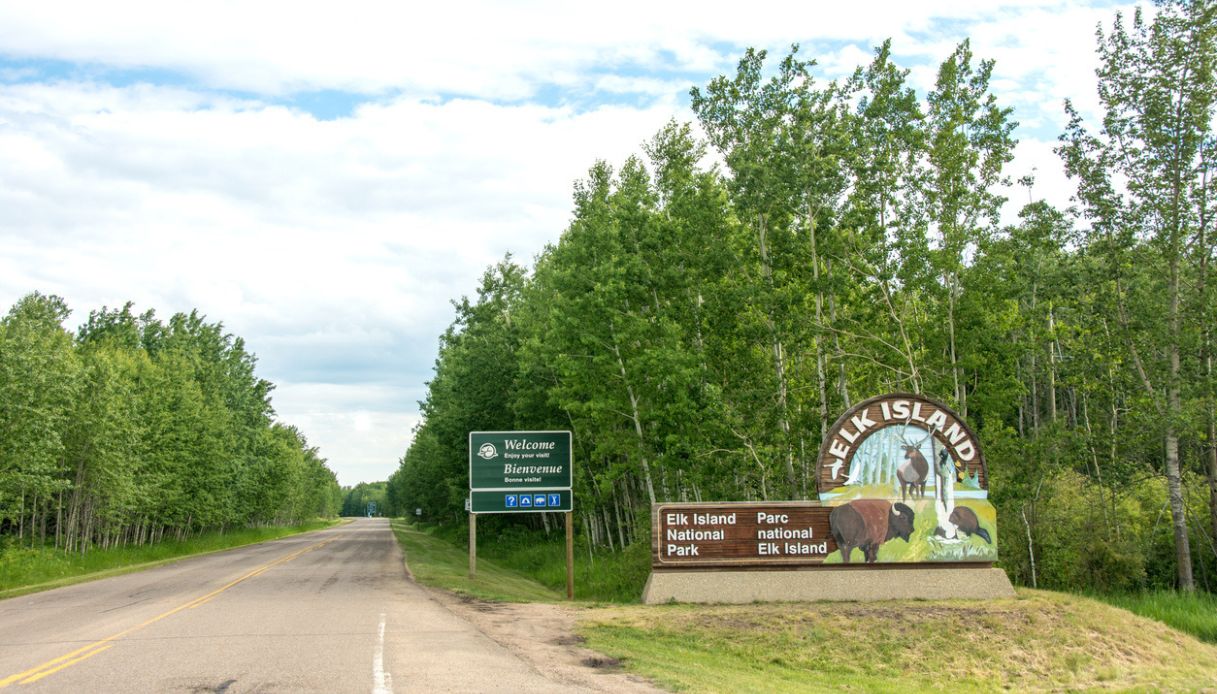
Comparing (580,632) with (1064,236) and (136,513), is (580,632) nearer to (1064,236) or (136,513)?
(1064,236)

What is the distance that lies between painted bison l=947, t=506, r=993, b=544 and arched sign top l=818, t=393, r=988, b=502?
58 cm

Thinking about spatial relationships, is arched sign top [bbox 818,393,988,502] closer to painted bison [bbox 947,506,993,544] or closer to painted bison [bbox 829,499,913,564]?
painted bison [bbox 829,499,913,564]

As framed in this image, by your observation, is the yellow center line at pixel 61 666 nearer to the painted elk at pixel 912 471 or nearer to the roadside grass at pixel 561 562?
the roadside grass at pixel 561 562

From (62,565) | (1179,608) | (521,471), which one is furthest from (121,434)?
(1179,608)

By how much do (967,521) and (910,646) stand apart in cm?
529

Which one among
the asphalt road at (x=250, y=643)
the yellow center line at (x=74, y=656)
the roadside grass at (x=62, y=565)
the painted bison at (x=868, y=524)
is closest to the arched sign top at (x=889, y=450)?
the painted bison at (x=868, y=524)

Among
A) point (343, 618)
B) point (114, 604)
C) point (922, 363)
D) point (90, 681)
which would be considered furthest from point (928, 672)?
point (114, 604)

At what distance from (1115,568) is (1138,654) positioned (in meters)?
10.7

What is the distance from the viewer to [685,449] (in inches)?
1016

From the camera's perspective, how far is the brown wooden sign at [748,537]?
1908 centimetres

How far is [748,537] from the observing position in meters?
19.2

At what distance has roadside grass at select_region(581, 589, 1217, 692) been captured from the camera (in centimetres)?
1340

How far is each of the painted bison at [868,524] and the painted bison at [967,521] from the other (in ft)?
3.22

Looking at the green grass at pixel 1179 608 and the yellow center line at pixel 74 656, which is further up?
the yellow center line at pixel 74 656
